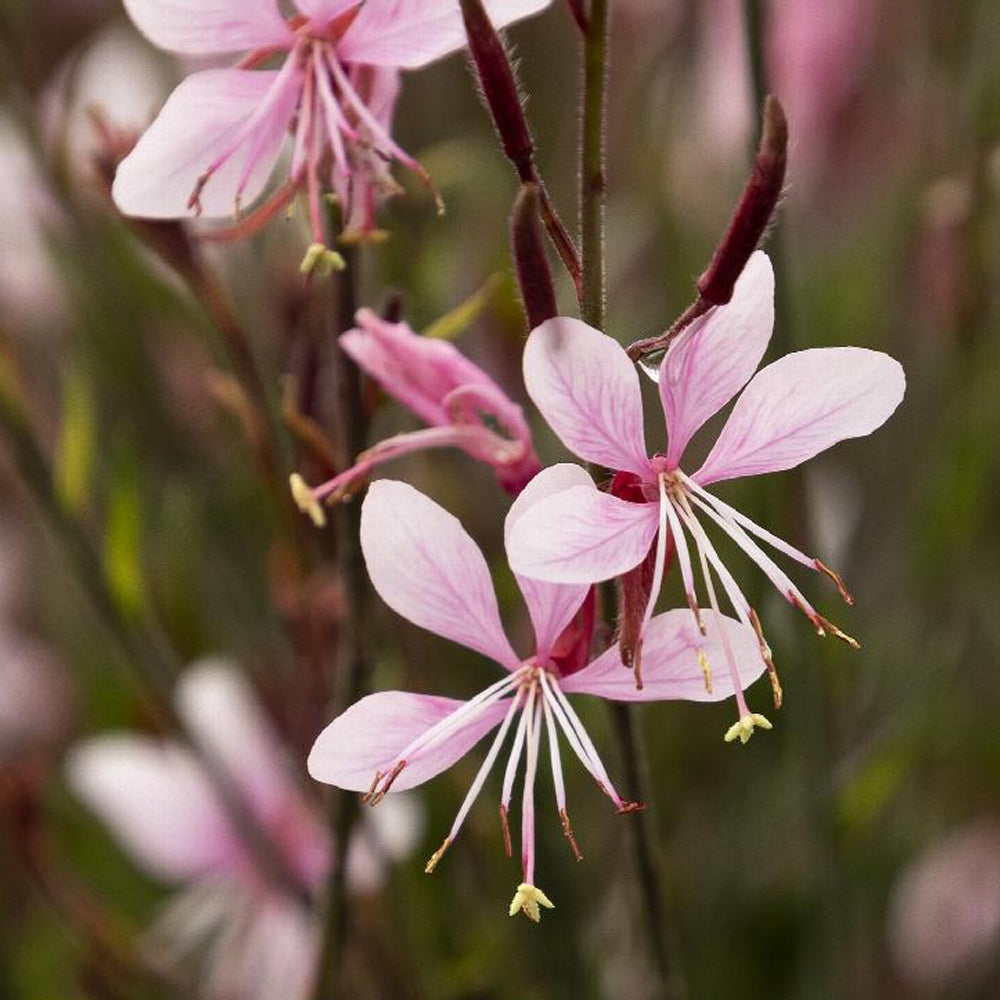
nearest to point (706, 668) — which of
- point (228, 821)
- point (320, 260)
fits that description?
point (320, 260)

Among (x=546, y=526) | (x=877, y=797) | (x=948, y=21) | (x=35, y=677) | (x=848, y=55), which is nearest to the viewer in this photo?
(x=546, y=526)

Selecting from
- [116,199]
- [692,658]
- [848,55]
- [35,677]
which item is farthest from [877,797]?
[35,677]

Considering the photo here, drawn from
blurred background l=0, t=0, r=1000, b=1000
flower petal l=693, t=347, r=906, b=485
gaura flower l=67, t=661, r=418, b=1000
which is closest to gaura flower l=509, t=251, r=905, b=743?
flower petal l=693, t=347, r=906, b=485

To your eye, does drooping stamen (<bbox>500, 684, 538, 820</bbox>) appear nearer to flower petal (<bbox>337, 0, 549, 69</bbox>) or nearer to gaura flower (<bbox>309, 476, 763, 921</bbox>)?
gaura flower (<bbox>309, 476, 763, 921</bbox>)

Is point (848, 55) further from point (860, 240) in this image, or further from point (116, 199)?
point (116, 199)

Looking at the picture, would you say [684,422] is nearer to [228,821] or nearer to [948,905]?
[228,821]
